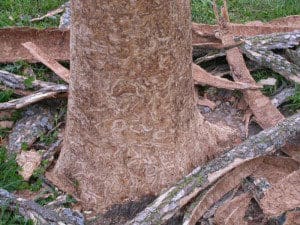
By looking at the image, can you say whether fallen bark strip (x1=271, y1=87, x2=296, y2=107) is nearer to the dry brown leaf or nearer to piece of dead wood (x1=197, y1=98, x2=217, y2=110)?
piece of dead wood (x1=197, y1=98, x2=217, y2=110)

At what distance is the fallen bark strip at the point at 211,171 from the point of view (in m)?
2.91

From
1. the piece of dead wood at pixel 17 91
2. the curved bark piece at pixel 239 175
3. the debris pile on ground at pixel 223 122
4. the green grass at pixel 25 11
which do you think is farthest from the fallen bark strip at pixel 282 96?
the green grass at pixel 25 11

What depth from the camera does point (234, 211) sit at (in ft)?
10.2

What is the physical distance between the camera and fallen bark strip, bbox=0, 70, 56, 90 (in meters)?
3.82

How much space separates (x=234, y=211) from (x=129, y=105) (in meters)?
0.79

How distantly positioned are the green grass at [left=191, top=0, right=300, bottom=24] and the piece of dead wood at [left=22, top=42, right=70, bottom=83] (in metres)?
1.59

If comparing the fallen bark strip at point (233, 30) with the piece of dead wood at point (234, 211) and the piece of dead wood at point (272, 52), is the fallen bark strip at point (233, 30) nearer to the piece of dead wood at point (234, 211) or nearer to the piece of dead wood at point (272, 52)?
the piece of dead wood at point (272, 52)

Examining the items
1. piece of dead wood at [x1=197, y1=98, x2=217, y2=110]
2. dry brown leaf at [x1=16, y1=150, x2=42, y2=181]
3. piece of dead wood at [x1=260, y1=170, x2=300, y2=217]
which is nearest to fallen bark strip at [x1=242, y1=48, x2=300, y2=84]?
piece of dead wood at [x1=197, y1=98, x2=217, y2=110]

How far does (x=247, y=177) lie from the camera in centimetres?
328

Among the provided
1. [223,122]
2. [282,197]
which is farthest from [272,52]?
[282,197]

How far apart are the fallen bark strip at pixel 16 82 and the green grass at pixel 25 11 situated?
40.3 inches

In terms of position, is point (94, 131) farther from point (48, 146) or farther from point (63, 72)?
point (63, 72)

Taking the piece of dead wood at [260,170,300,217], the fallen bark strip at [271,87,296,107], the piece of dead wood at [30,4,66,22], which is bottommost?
the piece of dead wood at [260,170,300,217]

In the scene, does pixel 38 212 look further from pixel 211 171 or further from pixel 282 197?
pixel 282 197
